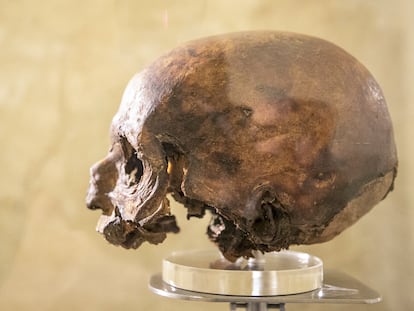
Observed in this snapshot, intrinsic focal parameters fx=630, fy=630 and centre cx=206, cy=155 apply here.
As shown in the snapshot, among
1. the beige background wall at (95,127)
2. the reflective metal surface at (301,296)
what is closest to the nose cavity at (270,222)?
the reflective metal surface at (301,296)

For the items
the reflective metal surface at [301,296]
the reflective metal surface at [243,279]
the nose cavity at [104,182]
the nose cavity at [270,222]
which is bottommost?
the reflective metal surface at [301,296]

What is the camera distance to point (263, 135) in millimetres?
1157

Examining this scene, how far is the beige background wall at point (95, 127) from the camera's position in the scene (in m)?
1.98

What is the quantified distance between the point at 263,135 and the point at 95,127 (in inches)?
38.9

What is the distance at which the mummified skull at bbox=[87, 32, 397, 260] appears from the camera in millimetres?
1164

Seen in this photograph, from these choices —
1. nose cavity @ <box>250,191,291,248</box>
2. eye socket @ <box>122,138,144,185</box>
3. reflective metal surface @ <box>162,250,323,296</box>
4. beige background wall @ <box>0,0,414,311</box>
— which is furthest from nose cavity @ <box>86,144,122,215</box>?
beige background wall @ <box>0,0,414,311</box>

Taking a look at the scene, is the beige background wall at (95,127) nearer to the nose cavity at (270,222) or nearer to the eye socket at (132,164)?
the eye socket at (132,164)

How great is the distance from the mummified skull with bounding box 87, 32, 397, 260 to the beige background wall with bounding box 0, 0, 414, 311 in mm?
768

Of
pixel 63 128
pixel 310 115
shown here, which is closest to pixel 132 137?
pixel 310 115

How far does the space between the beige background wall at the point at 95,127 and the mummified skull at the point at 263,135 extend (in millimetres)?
768

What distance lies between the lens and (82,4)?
2055 millimetres

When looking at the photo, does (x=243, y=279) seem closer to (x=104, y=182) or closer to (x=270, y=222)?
(x=270, y=222)

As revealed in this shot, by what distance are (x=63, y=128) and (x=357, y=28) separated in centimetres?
100

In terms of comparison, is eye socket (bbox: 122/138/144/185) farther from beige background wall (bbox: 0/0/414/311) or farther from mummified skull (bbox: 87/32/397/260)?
beige background wall (bbox: 0/0/414/311)
